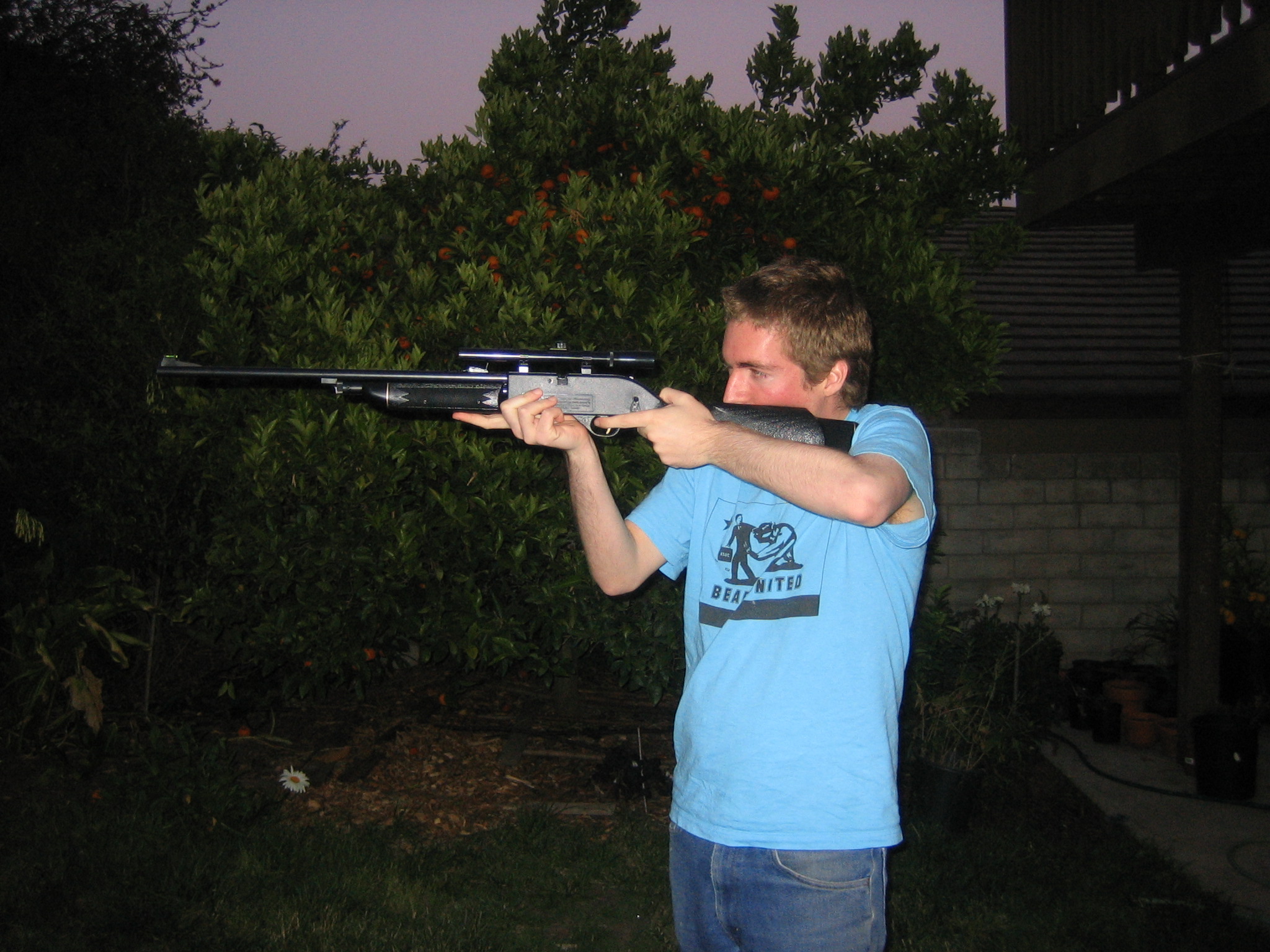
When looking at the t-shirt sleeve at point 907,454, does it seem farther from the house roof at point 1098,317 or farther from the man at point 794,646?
the house roof at point 1098,317

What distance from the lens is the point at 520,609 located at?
15.0ft

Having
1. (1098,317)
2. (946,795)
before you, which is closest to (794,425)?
(946,795)

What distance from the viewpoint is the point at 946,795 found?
199 inches

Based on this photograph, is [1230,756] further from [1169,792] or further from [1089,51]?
[1089,51]

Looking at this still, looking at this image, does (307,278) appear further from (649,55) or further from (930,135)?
(930,135)

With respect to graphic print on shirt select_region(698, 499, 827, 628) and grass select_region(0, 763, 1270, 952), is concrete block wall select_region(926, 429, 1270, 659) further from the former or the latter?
graphic print on shirt select_region(698, 499, 827, 628)

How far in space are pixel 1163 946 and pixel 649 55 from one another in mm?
5365

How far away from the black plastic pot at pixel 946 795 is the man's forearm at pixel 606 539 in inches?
132

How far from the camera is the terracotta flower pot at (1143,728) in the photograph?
22.1ft

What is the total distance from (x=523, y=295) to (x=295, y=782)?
2918 millimetres

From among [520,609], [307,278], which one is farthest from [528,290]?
[520,609]

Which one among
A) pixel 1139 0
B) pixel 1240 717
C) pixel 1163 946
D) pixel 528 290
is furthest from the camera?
pixel 1240 717

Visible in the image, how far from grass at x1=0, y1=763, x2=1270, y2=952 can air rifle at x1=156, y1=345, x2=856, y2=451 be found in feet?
7.54

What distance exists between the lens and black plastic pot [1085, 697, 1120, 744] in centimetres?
676
